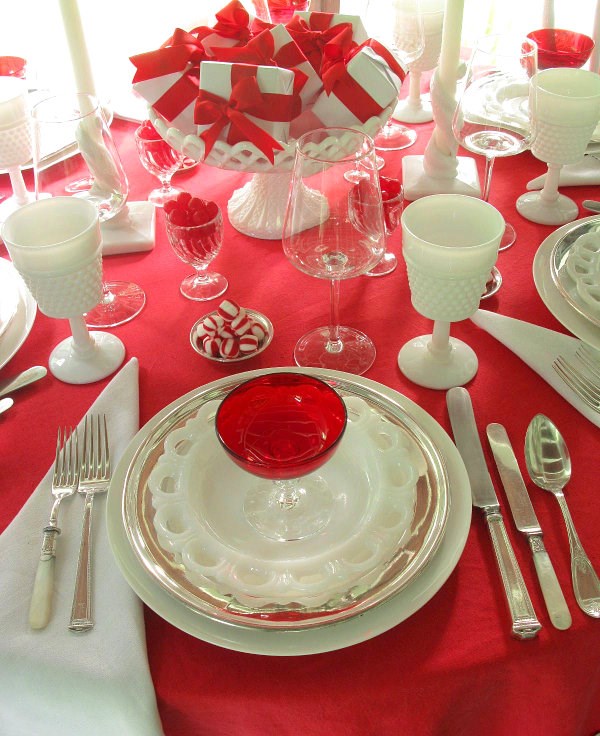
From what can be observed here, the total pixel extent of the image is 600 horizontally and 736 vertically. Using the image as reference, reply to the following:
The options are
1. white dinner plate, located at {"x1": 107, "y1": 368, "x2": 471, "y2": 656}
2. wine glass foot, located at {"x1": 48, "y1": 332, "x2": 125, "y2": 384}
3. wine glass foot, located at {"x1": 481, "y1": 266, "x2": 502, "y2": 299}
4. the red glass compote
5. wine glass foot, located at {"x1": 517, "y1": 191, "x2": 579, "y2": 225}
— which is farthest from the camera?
wine glass foot, located at {"x1": 517, "y1": 191, "x2": 579, "y2": 225}

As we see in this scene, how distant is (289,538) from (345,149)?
0.46 meters

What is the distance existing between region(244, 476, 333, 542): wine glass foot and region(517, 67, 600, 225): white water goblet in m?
0.62

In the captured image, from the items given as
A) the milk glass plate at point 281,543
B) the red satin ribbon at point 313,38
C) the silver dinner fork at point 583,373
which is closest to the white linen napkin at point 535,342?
the silver dinner fork at point 583,373

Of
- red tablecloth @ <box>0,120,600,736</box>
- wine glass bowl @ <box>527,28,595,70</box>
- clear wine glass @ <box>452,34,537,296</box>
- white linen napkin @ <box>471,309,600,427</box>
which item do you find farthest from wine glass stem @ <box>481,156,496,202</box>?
wine glass bowl @ <box>527,28,595,70</box>

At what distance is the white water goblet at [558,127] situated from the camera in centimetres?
101

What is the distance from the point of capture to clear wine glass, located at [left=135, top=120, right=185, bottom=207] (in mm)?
1161

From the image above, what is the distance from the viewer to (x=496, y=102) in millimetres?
1100

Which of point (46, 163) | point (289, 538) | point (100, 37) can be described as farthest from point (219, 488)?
point (100, 37)

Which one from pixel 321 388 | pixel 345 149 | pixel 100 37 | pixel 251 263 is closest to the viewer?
pixel 321 388

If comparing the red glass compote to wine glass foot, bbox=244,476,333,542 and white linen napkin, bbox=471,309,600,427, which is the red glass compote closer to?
wine glass foot, bbox=244,476,333,542

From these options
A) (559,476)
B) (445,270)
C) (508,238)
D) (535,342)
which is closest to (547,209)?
(508,238)

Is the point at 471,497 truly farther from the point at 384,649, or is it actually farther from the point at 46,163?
the point at 46,163

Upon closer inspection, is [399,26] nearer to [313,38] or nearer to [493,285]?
[313,38]

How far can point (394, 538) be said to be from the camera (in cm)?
64
